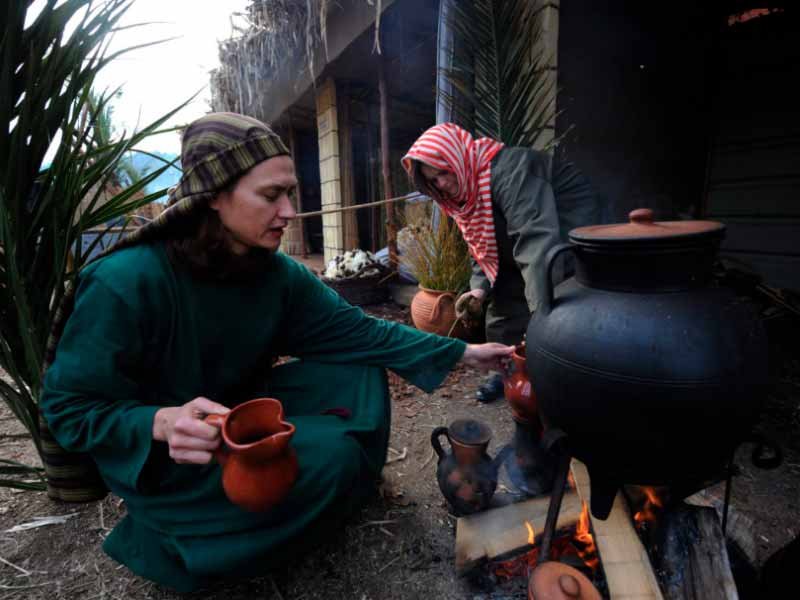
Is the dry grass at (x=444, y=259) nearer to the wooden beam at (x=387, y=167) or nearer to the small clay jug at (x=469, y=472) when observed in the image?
the wooden beam at (x=387, y=167)

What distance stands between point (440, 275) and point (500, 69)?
169cm

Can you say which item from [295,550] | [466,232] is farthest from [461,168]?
[295,550]

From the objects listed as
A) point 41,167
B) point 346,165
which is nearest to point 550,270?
point 41,167

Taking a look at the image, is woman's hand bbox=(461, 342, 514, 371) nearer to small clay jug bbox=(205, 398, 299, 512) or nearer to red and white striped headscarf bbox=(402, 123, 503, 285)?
small clay jug bbox=(205, 398, 299, 512)

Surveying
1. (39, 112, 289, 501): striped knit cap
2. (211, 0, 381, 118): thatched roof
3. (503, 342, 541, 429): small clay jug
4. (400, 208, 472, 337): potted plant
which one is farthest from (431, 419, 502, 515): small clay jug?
(211, 0, 381, 118): thatched roof

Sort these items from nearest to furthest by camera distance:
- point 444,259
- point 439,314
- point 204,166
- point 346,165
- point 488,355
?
point 204,166 < point 488,355 < point 439,314 < point 444,259 < point 346,165

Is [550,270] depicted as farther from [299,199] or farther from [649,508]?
[299,199]

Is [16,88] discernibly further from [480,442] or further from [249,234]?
[480,442]

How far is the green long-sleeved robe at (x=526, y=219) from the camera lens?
2297 mm

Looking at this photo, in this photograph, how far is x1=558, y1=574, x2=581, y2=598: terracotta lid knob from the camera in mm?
1054

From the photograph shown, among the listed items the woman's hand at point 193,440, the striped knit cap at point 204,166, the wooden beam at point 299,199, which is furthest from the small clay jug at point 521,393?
the wooden beam at point 299,199

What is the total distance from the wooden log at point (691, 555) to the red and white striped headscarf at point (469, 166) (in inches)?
70.7

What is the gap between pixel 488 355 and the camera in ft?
5.71

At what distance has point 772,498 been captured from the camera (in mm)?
1880
